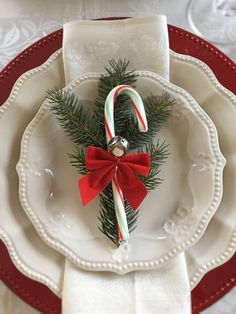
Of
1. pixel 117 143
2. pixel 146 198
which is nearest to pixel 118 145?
pixel 117 143

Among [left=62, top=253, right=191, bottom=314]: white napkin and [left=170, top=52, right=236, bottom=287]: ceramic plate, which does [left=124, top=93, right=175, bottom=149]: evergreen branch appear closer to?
[left=170, top=52, right=236, bottom=287]: ceramic plate

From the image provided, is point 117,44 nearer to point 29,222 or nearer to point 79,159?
point 79,159

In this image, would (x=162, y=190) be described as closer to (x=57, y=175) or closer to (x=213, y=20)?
(x=57, y=175)

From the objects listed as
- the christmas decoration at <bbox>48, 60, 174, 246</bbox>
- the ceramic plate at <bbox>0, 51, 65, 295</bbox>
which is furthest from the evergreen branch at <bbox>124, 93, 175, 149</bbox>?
the ceramic plate at <bbox>0, 51, 65, 295</bbox>

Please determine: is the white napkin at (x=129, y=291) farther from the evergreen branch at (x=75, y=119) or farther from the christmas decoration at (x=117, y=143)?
the evergreen branch at (x=75, y=119)

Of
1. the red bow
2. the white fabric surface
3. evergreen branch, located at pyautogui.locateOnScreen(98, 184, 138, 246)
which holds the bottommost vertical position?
evergreen branch, located at pyautogui.locateOnScreen(98, 184, 138, 246)

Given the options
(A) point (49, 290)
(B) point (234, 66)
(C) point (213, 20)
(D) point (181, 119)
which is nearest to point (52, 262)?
(A) point (49, 290)

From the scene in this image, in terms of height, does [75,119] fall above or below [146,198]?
above
